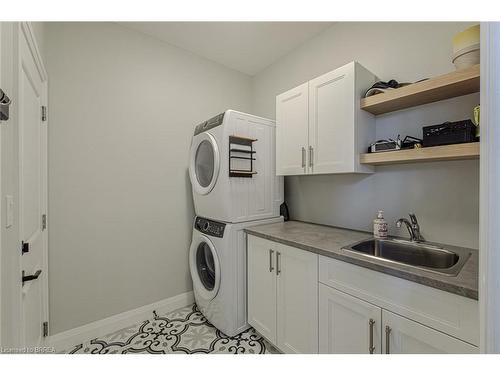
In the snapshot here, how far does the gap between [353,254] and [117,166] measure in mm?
1922

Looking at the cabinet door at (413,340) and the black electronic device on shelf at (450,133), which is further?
the black electronic device on shelf at (450,133)

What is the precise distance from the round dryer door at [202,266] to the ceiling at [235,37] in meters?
1.87

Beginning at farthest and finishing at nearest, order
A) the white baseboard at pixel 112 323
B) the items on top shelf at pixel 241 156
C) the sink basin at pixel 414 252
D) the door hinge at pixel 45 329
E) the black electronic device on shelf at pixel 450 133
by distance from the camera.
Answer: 1. the items on top shelf at pixel 241 156
2. the white baseboard at pixel 112 323
3. the door hinge at pixel 45 329
4. the sink basin at pixel 414 252
5. the black electronic device on shelf at pixel 450 133

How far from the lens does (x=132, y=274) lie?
1950 mm

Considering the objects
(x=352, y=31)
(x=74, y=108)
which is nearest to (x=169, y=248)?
(x=74, y=108)

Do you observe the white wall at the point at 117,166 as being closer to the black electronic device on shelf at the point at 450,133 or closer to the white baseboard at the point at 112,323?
the white baseboard at the point at 112,323

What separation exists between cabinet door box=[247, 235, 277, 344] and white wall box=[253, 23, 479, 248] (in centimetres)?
73

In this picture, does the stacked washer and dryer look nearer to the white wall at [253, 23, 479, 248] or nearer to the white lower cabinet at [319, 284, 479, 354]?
the white wall at [253, 23, 479, 248]

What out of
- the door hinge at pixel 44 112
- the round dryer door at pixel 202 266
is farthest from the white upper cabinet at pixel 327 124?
the door hinge at pixel 44 112

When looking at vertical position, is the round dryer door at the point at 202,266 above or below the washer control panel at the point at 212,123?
below

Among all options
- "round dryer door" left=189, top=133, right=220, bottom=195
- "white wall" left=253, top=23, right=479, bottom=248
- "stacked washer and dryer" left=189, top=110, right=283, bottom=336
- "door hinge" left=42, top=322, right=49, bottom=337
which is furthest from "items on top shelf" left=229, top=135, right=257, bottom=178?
"door hinge" left=42, top=322, right=49, bottom=337

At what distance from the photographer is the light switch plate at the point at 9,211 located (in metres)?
0.86

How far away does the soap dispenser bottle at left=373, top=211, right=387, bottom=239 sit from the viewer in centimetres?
150
